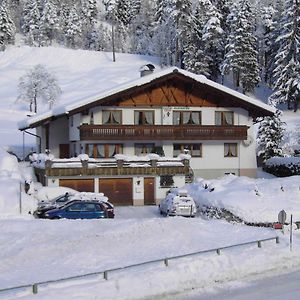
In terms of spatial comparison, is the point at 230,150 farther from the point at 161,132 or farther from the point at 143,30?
the point at 143,30

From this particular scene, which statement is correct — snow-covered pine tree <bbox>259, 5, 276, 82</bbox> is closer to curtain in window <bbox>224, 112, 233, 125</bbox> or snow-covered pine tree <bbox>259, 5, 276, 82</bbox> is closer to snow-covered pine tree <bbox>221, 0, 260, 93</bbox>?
snow-covered pine tree <bbox>221, 0, 260, 93</bbox>

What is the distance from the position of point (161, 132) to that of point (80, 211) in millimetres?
14550

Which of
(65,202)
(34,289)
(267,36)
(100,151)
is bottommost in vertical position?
(34,289)

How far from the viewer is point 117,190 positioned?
35.6 meters

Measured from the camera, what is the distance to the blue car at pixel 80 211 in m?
26.4

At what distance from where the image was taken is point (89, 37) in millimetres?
132750

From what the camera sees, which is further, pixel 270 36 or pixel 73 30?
pixel 73 30

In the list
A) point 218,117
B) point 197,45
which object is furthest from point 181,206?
point 197,45

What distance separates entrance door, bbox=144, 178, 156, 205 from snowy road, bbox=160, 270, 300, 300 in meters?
19.4

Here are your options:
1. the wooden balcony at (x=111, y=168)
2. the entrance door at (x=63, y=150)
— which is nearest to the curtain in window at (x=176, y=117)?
the wooden balcony at (x=111, y=168)

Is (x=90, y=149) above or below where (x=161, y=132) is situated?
below

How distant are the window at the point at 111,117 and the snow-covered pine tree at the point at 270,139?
16064mm

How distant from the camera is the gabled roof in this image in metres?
38.3

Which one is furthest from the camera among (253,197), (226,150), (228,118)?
(228,118)
